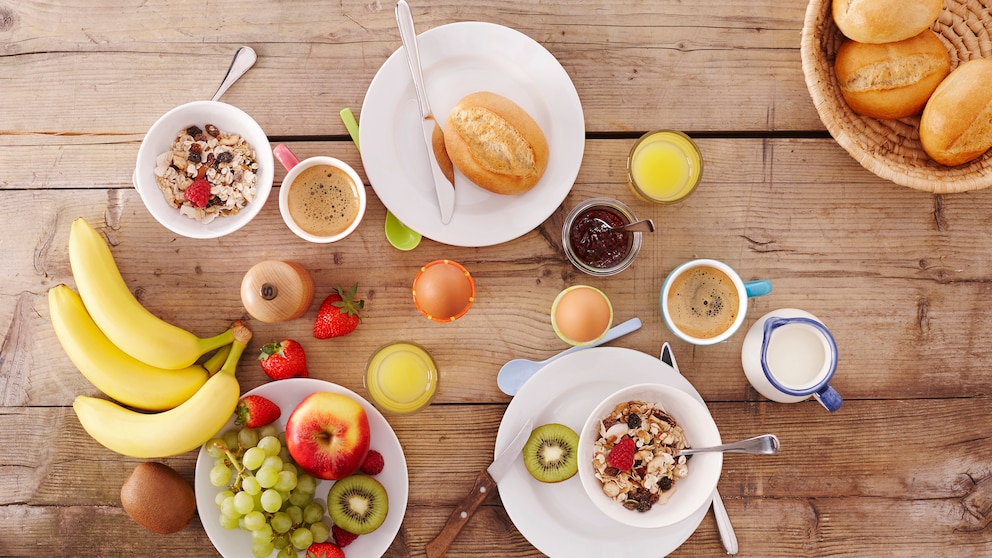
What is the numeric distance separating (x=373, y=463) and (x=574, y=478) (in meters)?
0.42

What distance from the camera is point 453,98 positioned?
131 centimetres

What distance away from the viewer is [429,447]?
1.35 m

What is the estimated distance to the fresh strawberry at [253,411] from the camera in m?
1.24

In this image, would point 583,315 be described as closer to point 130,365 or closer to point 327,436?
point 327,436

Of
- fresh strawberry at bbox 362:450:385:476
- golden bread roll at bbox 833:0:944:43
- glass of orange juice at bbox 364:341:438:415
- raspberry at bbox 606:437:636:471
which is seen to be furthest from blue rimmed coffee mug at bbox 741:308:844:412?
fresh strawberry at bbox 362:450:385:476

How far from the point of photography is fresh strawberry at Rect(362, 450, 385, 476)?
1.28 metres

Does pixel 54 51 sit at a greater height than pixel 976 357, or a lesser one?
greater

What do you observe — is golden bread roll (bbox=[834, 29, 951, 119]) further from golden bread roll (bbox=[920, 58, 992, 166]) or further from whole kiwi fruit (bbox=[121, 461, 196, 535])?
whole kiwi fruit (bbox=[121, 461, 196, 535])

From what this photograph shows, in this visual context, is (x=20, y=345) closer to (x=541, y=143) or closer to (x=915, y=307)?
(x=541, y=143)

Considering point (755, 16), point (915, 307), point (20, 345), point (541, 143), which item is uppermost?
point (755, 16)

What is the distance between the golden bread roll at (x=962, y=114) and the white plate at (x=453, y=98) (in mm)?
684

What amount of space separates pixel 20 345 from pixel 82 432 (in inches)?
9.2

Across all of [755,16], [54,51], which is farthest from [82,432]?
[755,16]

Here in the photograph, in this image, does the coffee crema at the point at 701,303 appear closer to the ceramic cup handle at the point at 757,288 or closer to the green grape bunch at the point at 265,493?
the ceramic cup handle at the point at 757,288
